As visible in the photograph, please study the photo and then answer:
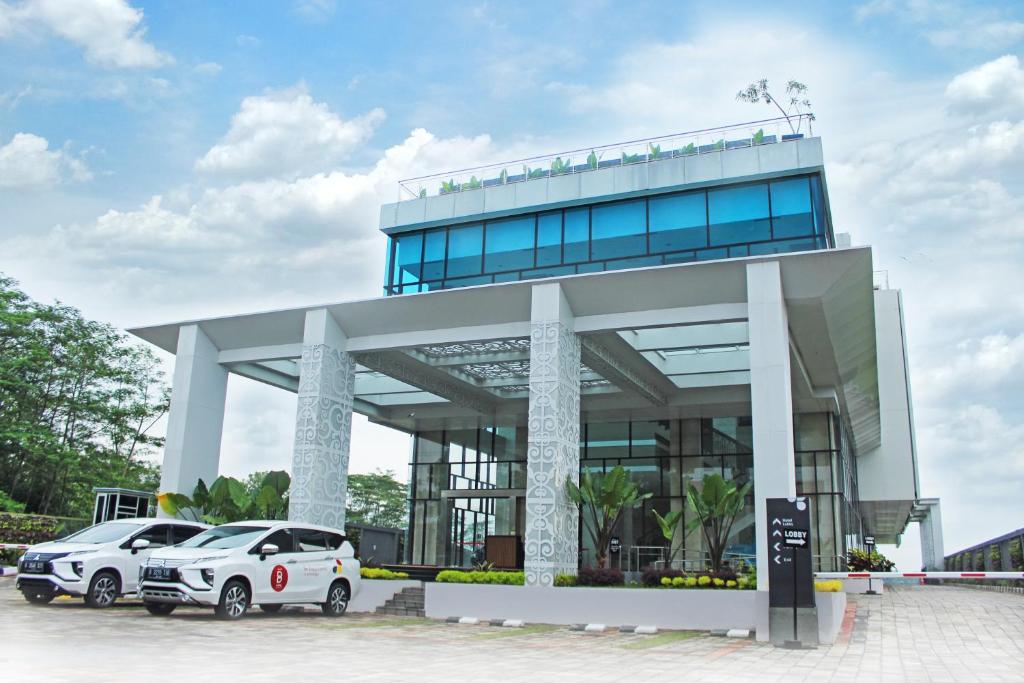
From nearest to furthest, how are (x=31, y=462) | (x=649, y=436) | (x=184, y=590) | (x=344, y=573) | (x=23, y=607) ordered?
(x=184, y=590) < (x=23, y=607) < (x=344, y=573) < (x=649, y=436) < (x=31, y=462)

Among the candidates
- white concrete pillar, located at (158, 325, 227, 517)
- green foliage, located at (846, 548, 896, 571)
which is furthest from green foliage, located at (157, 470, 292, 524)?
green foliage, located at (846, 548, 896, 571)

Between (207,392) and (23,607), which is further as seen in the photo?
(207,392)

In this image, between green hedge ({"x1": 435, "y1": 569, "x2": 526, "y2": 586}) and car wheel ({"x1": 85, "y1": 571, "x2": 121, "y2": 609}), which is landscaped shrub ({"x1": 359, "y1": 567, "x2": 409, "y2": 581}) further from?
car wheel ({"x1": 85, "y1": 571, "x2": 121, "y2": 609})

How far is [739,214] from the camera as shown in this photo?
21.0 m

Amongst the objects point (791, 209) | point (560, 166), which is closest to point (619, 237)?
point (560, 166)

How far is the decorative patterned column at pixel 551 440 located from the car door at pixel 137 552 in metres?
7.03

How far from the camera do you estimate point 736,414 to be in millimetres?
26172

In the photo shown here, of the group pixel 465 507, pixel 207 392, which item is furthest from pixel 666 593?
pixel 465 507

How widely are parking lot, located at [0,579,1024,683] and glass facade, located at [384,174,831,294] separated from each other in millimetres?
9203

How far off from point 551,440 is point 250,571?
6.48 meters

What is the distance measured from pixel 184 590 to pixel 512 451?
56.6 feet

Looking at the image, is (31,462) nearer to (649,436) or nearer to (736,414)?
(649,436)

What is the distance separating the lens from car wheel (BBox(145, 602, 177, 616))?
14.2 m

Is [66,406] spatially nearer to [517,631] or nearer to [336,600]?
[336,600]
